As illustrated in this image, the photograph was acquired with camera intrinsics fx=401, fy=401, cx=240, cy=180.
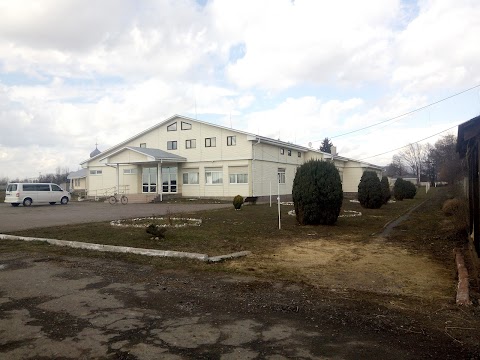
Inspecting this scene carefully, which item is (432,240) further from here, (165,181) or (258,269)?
(165,181)

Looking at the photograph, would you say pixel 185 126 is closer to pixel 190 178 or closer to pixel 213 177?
pixel 190 178

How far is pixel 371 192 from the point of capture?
2497 centimetres

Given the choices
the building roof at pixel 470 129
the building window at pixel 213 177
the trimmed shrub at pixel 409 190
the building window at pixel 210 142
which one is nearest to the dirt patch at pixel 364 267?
the building roof at pixel 470 129

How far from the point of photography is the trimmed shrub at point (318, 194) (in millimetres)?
15047

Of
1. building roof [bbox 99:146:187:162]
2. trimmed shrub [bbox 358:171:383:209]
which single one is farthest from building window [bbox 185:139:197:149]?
trimmed shrub [bbox 358:171:383:209]

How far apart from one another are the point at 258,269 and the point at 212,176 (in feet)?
94.9

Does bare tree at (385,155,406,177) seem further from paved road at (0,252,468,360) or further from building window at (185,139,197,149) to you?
paved road at (0,252,468,360)

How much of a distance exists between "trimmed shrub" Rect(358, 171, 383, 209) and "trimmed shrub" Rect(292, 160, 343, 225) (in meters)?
10.6

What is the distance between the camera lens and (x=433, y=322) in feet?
15.4

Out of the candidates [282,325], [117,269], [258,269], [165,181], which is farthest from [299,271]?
[165,181]

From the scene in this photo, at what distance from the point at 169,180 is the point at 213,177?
4901 millimetres

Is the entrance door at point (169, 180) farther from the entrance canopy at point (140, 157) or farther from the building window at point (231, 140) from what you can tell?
the building window at point (231, 140)

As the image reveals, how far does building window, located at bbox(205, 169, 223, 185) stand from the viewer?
35.9 meters

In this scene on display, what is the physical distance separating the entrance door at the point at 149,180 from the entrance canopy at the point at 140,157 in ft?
6.81
